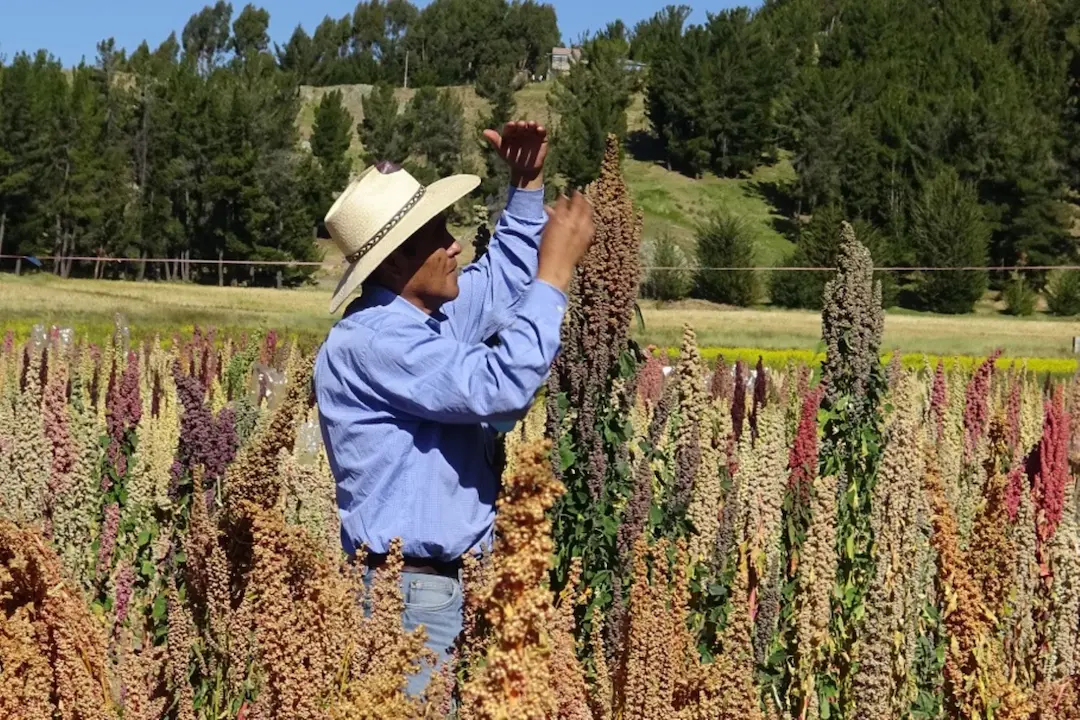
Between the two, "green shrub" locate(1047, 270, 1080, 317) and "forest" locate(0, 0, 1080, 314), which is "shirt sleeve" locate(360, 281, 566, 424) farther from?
"green shrub" locate(1047, 270, 1080, 317)

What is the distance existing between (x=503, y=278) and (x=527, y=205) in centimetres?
19

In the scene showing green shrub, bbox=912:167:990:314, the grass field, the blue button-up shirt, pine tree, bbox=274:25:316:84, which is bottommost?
the grass field

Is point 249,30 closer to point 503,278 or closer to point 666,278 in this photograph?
point 666,278

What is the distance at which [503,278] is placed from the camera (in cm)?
347

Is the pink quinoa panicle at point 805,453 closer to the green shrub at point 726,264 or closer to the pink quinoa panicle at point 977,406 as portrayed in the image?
the pink quinoa panicle at point 977,406

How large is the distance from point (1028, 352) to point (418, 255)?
2596 cm

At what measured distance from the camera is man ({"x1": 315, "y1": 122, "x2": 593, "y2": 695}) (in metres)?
2.74

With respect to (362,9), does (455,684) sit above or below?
below

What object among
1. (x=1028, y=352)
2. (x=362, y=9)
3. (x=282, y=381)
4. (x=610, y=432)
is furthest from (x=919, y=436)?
(x=362, y=9)

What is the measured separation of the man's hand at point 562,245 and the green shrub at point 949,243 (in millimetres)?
52025

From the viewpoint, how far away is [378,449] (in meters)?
2.98

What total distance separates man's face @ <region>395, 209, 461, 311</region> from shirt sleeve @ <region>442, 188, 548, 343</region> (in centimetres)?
33

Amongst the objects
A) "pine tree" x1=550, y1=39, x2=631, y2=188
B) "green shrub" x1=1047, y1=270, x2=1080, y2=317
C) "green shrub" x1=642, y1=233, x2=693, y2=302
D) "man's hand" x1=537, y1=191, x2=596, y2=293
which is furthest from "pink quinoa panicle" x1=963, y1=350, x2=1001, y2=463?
"pine tree" x1=550, y1=39, x2=631, y2=188

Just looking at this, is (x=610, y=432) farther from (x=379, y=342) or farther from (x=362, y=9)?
(x=362, y=9)
